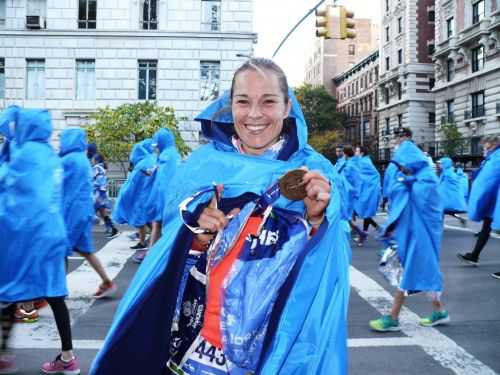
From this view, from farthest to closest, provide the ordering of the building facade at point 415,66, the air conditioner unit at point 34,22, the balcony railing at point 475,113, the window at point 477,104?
1. the building facade at point 415,66
2. the window at point 477,104
3. the balcony railing at point 475,113
4. the air conditioner unit at point 34,22

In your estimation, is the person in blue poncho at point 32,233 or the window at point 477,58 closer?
the person in blue poncho at point 32,233

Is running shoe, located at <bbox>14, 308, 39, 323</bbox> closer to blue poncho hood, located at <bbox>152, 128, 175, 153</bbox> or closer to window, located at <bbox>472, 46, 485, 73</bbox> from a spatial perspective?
blue poncho hood, located at <bbox>152, 128, 175, 153</bbox>

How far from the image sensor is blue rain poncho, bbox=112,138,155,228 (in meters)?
9.80

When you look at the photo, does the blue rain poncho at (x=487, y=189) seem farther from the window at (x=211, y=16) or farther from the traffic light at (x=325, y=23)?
the window at (x=211, y=16)

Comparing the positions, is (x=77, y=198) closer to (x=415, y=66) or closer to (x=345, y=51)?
(x=415, y=66)

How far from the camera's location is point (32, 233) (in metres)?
3.91

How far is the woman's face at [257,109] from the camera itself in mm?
2074

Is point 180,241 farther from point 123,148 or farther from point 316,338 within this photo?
point 123,148

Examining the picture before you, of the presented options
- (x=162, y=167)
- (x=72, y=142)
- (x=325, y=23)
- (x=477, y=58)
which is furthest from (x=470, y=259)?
(x=477, y=58)

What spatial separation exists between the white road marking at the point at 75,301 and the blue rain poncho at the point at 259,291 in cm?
309

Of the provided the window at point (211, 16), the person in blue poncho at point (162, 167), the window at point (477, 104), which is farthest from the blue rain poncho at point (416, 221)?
the window at point (477, 104)

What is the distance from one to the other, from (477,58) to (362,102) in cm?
3235

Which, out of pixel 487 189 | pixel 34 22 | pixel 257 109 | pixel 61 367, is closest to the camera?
pixel 257 109

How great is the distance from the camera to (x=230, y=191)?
2.00 meters
